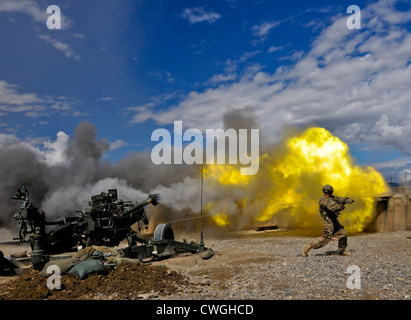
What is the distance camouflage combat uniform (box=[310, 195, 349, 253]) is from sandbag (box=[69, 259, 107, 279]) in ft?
21.8

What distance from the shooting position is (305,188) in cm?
2734

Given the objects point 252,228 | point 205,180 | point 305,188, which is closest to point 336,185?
point 305,188

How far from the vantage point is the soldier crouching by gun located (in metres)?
11.4

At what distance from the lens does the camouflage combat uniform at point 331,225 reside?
1141 cm

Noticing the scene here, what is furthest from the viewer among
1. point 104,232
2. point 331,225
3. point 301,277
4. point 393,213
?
point 393,213

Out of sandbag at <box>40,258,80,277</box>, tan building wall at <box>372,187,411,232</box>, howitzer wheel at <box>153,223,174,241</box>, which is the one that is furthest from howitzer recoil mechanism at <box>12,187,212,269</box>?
tan building wall at <box>372,187,411,232</box>

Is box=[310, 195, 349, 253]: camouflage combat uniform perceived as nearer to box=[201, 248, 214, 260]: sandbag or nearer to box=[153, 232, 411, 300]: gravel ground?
box=[153, 232, 411, 300]: gravel ground

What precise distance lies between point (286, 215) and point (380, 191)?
702cm

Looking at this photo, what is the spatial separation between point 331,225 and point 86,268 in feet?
24.6

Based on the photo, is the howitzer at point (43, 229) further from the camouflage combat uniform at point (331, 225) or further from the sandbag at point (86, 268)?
the camouflage combat uniform at point (331, 225)

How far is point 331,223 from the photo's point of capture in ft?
37.9

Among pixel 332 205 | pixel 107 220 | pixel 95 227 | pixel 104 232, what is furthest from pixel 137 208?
pixel 332 205

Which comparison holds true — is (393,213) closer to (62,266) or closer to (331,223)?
(331,223)
